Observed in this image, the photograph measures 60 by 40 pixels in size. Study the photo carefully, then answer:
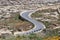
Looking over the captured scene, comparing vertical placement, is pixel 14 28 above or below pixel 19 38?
below

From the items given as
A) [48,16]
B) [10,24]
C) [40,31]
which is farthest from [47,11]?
[40,31]

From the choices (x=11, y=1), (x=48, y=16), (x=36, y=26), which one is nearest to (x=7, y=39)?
(x=36, y=26)

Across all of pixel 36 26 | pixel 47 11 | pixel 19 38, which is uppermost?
pixel 19 38

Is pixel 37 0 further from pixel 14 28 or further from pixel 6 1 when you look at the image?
pixel 14 28

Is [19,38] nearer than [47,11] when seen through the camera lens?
Yes

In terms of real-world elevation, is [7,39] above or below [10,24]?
above

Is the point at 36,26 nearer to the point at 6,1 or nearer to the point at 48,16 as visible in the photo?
the point at 48,16

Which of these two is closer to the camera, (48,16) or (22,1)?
(48,16)

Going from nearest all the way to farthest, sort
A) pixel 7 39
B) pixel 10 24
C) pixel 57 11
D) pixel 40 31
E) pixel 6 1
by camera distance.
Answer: pixel 7 39, pixel 40 31, pixel 10 24, pixel 57 11, pixel 6 1

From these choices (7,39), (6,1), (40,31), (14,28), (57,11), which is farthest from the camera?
(6,1)
